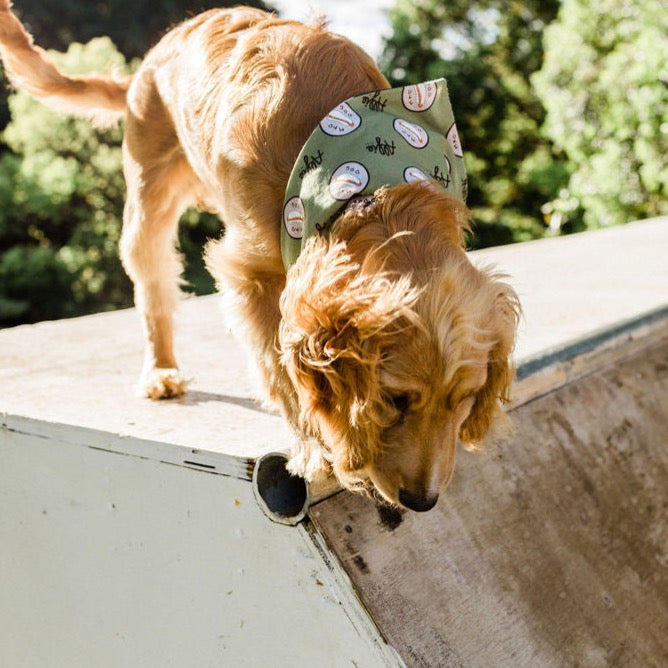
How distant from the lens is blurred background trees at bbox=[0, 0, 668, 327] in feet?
44.5

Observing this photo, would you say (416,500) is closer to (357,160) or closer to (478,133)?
(357,160)

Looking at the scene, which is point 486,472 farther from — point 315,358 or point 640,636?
point 315,358

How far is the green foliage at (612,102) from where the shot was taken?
41.3ft

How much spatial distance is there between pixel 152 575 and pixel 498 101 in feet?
65.8

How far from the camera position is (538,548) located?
272 cm

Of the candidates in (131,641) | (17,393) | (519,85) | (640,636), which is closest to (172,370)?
(17,393)

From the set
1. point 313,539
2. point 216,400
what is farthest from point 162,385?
point 313,539

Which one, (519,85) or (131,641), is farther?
(519,85)

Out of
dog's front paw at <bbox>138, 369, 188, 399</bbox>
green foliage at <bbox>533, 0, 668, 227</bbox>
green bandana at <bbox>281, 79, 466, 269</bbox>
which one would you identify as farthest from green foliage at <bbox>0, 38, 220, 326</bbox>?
green bandana at <bbox>281, 79, 466, 269</bbox>

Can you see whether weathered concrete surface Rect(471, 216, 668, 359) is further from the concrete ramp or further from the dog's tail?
the dog's tail

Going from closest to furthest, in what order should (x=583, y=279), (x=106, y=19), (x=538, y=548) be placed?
(x=538, y=548) < (x=583, y=279) < (x=106, y=19)

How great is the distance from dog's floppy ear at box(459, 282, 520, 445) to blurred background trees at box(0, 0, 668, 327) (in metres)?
6.15

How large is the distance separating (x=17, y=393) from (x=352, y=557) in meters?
1.87

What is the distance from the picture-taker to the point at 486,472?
281cm
